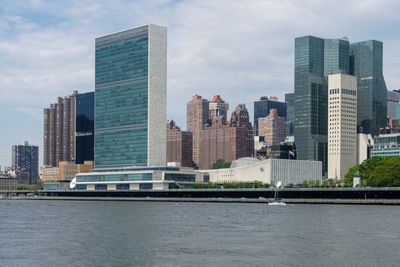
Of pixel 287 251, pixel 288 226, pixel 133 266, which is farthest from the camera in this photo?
pixel 288 226

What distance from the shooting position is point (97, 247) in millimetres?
82875

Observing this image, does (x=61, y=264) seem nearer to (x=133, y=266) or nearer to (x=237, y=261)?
(x=133, y=266)

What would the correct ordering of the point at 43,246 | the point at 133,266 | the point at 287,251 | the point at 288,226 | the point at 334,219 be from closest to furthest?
1. the point at 133,266
2. the point at 287,251
3. the point at 43,246
4. the point at 288,226
5. the point at 334,219

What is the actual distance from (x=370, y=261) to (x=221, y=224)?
50143 mm

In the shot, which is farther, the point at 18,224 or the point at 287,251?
the point at 18,224

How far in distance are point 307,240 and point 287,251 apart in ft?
40.0

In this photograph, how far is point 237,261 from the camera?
7012 centimetres


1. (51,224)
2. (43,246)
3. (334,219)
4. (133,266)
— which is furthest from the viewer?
(334,219)

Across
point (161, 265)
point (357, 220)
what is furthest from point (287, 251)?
point (357, 220)

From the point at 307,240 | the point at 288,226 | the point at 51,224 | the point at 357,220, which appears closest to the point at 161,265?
the point at 307,240

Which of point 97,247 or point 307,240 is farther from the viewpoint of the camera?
point 307,240

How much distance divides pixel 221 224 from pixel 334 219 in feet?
82.2

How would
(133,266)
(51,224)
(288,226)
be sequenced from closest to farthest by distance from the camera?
(133,266) → (288,226) → (51,224)

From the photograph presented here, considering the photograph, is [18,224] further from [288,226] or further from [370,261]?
[370,261]
